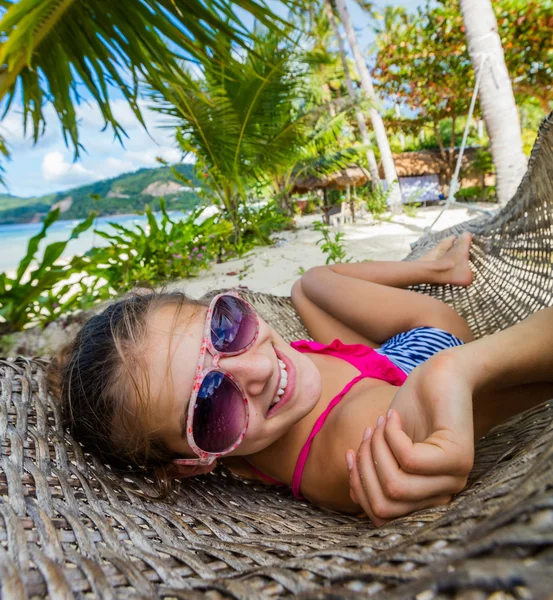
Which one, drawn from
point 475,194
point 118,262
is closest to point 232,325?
point 118,262

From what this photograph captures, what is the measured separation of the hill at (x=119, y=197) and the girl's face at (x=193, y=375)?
2.42 metres

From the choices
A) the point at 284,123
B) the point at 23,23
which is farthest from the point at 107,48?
the point at 284,123

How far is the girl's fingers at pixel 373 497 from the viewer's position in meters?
0.66

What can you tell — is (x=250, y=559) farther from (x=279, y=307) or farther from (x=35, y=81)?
(x=35, y=81)

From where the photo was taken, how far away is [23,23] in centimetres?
150

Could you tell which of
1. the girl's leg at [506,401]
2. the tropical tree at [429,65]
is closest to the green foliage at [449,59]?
the tropical tree at [429,65]

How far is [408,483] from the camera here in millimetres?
644

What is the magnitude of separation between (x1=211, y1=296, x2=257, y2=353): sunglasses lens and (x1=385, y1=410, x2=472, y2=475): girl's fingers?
475 millimetres

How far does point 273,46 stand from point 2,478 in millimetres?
5354

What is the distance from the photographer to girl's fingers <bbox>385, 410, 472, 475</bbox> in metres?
0.62

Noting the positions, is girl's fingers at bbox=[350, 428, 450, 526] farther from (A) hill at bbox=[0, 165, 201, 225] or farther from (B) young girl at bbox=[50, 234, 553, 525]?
(A) hill at bbox=[0, 165, 201, 225]

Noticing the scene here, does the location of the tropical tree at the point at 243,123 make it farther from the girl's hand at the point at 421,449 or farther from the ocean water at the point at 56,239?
the girl's hand at the point at 421,449

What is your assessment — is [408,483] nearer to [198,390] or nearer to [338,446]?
[338,446]

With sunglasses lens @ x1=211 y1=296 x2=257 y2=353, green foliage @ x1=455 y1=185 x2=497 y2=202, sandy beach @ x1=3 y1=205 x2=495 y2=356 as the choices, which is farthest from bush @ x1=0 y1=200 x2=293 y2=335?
green foliage @ x1=455 y1=185 x2=497 y2=202
